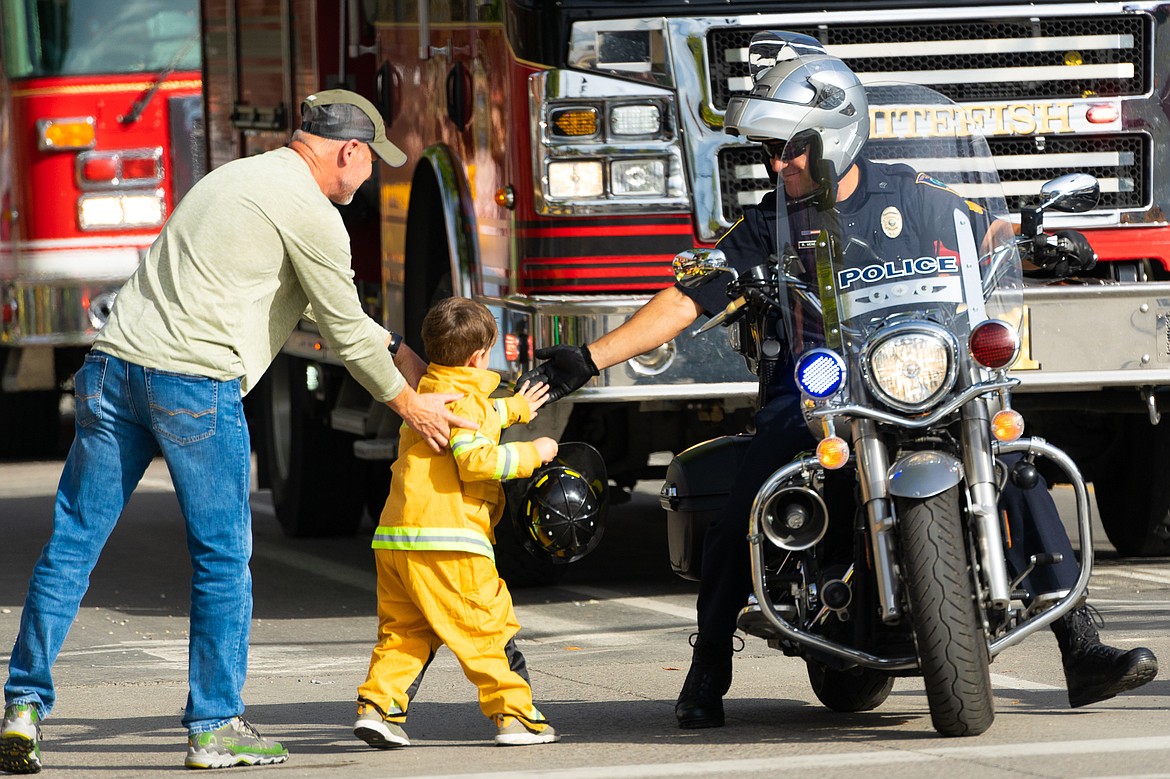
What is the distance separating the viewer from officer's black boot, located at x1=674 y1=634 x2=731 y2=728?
5.73 metres

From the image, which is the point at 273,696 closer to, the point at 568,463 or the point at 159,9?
the point at 568,463

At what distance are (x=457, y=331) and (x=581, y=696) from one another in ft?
4.40

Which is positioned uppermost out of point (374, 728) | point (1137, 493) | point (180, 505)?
point (180, 505)

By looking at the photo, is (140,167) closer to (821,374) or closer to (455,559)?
(455,559)

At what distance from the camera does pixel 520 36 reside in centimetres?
769

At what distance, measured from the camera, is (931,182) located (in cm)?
554

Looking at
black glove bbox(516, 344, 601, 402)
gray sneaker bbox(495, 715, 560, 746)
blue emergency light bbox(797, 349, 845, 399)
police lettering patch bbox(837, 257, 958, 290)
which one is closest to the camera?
blue emergency light bbox(797, 349, 845, 399)

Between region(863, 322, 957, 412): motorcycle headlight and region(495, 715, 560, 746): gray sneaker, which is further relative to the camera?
region(495, 715, 560, 746): gray sneaker

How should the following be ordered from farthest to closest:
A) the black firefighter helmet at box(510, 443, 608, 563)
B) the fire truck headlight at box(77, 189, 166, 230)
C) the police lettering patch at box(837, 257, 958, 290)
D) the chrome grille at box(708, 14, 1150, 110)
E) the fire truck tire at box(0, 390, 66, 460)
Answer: the fire truck tire at box(0, 390, 66, 460) → the fire truck headlight at box(77, 189, 166, 230) → the chrome grille at box(708, 14, 1150, 110) → the black firefighter helmet at box(510, 443, 608, 563) → the police lettering patch at box(837, 257, 958, 290)

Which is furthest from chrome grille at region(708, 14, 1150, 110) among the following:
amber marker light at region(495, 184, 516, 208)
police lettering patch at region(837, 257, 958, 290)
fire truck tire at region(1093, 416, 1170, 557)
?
police lettering patch at region(837, 257, 958, 290)

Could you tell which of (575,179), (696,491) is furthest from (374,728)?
(575,179)

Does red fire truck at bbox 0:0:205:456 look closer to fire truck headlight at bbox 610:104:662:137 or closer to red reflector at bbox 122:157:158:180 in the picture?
red reflector at bbox 122:157:158:180

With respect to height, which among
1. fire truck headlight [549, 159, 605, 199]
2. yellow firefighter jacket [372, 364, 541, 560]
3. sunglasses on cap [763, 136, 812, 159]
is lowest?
yellow firefighter jacket [372, 364, 541, 560]

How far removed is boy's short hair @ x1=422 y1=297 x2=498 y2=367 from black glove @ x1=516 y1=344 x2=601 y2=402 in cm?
15
